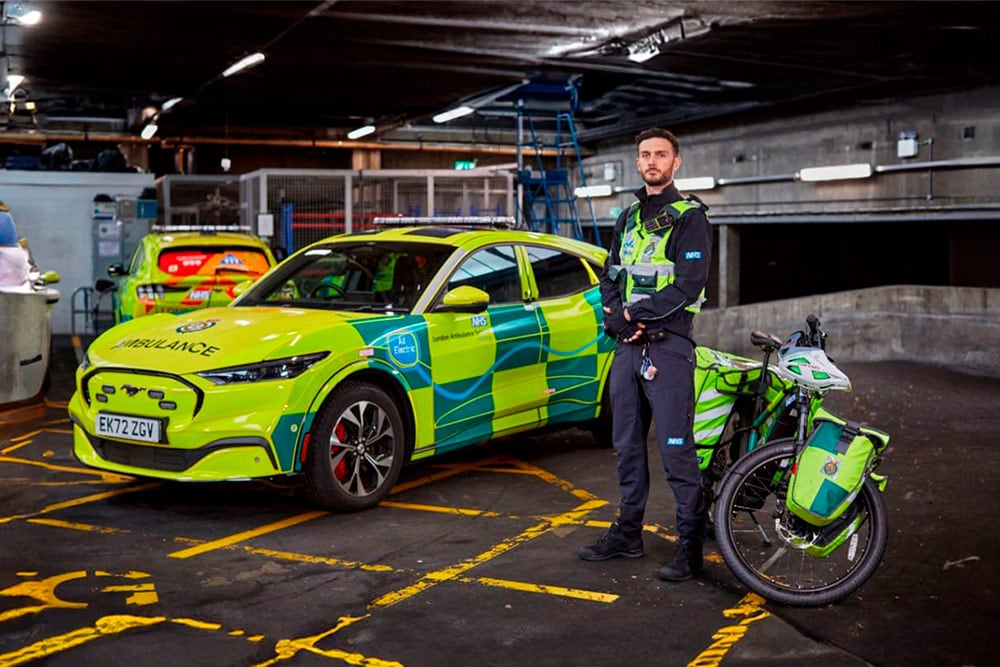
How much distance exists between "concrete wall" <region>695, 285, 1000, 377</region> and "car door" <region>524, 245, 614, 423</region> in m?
5.92

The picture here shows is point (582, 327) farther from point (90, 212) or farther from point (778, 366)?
point (90, 212)

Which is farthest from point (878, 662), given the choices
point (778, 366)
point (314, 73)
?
point (314, 73)

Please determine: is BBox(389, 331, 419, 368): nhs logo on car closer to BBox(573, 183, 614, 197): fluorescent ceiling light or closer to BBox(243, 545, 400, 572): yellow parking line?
BBox(243, 545, 400, 572): yellow parking line

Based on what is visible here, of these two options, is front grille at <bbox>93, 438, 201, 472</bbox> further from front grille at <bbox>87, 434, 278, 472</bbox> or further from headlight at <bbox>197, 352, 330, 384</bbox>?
headlight at <bbox>197, 352, 330, 384</bbox>

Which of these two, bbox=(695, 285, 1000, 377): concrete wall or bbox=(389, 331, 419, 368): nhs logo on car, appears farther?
bbox=(695, 285, 1000, 377): concrete wall

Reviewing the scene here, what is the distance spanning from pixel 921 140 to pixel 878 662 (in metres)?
17.6

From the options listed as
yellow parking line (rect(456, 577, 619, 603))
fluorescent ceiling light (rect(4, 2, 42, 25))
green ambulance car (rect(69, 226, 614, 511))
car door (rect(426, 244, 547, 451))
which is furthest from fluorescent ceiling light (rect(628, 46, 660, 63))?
yellow parking line (rect(456, 577, 619, 603))

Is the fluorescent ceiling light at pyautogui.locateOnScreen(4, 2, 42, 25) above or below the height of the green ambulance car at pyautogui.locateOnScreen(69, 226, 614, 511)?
above

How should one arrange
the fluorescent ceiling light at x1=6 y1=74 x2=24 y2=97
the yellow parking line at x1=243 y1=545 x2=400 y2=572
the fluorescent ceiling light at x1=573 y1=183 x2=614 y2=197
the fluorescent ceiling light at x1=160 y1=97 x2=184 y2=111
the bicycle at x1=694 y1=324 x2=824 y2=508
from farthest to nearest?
the fluorescent ceiling light at x1=573 y1=183 x2=614 y2=197, the fluorescent ceiling light at x1=160 y1=97 x2=184 y2=111, the fluorescent ceiling light at x1=6 y1=74 x2=24 y2=97, the yellow parking line at x1=243 y1=545 x2=400 y2=572, the bicycle at x1=694 y1=324 x2=824 y2=508

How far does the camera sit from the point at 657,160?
538 centimetres

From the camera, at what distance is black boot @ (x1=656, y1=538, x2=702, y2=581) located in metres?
5.36

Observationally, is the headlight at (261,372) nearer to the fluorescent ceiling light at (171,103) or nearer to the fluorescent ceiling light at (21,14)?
the fluorescent ceiling light at (21,14)

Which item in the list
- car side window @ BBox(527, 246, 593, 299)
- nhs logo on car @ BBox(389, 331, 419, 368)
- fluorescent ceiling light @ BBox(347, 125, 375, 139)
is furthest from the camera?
fluorescent ceiling light @ BBox(347, 125, 375, 139)

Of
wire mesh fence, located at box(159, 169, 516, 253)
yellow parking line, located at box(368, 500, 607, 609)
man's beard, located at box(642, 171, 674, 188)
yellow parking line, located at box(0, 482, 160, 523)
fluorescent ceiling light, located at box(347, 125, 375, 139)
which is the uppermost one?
fluorescent ceiling light, located at box(347, 125, 375, 139)
